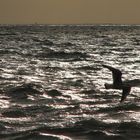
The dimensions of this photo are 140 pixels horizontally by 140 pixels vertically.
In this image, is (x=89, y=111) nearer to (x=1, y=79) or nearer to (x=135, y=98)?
(x=135, y=98)

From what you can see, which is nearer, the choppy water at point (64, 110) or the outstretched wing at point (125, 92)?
the choppy water at point (64, 110)

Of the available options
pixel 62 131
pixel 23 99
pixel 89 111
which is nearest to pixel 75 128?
pixel 62 131

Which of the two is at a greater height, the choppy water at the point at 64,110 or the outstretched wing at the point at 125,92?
the outstretched wing at the point at 125,92

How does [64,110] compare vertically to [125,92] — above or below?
below

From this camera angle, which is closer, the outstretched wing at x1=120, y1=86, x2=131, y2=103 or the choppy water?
the choppy water

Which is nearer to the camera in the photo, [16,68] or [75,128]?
[75,128]

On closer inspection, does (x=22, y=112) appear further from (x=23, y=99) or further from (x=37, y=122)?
(x=23, y=99)

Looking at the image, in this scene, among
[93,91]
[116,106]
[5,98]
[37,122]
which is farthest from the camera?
[93,91]

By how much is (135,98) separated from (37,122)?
781 cm

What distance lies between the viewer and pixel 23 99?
2488cm

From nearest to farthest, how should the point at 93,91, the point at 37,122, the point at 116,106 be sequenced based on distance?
the point at 37,122 → the point at 116,106 → the point at 93,91

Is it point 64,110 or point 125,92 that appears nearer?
point 64,110

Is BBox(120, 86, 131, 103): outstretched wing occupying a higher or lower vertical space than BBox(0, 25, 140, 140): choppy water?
higher

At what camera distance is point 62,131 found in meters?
17.9
